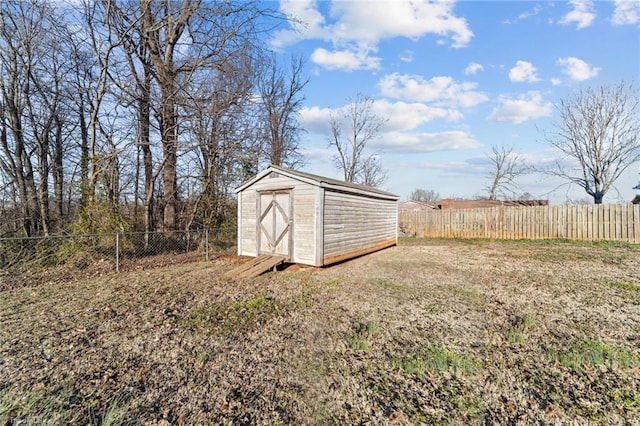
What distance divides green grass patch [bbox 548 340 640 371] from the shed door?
6004 mm

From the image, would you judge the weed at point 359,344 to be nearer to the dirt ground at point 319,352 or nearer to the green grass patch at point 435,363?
the dirt ground at point 319,352

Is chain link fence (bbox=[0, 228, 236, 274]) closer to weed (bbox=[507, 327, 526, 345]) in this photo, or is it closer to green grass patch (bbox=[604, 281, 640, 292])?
weed (bbox=[507, 327, 526, 345])

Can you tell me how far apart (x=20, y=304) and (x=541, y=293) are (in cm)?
957

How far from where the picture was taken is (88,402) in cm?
226

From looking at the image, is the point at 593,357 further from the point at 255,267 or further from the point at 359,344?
the point at 255,267

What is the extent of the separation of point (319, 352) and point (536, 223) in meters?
15.0

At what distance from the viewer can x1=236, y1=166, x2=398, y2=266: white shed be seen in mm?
7397

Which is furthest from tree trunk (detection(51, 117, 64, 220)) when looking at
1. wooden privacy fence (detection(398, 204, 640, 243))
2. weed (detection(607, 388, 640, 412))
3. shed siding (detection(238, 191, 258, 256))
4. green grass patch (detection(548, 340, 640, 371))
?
wooden privacy fence (detection(398, 204, 640, 243))

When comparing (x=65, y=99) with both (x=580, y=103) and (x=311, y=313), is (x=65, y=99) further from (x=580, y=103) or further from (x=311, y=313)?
(x=580, y=103)

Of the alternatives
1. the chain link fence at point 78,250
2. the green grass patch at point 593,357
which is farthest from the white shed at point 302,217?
the green grass patch at point 593,357

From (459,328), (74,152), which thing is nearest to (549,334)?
(459,328)

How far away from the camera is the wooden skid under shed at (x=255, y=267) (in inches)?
263

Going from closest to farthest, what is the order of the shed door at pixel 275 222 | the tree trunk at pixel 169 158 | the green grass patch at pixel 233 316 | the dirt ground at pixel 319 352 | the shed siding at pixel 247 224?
the dirt ground at pixel 319 352 < the green grass patch at pixel 233 316 < the shed door at pixel 275 222 < the shed siding at pixel 247 224 < the tree trunk at pixel 169 158

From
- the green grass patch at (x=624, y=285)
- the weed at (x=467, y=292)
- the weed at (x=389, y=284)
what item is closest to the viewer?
the weed at (x=467, y=292)
